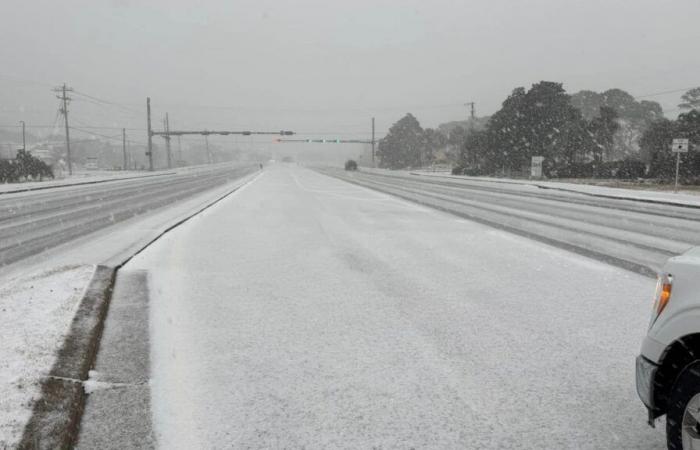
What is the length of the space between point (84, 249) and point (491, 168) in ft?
173

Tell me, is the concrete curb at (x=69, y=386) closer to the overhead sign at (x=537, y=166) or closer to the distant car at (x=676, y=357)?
the distant car at (x=676, y=357)

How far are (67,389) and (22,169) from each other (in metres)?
46.6

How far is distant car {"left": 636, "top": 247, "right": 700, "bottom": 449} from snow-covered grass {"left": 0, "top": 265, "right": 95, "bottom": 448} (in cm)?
313

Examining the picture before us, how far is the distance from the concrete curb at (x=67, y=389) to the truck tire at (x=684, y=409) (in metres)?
2.92

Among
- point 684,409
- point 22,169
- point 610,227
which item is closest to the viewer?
point 684,409

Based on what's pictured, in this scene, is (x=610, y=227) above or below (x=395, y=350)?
above

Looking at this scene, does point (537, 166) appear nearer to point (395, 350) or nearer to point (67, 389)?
point (395, 350)

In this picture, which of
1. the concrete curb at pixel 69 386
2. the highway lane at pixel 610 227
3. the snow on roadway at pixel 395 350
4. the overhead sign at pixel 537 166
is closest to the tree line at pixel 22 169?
the highway lane at pixel 610 227

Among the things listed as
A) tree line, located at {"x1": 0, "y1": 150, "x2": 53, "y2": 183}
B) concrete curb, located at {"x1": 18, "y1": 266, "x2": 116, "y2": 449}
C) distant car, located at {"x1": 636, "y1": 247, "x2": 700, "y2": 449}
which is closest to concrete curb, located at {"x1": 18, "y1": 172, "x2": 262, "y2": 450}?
concrete curb, located at {"x1": 18, "y1": 266, "x2": 116, "y2": 449}

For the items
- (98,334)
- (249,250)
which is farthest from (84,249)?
(98,334)

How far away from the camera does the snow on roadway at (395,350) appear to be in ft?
9.80

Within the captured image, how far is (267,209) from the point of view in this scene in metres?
16.4

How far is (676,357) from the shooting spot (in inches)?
97.1

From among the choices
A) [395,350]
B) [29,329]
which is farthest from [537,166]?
[29,329]
